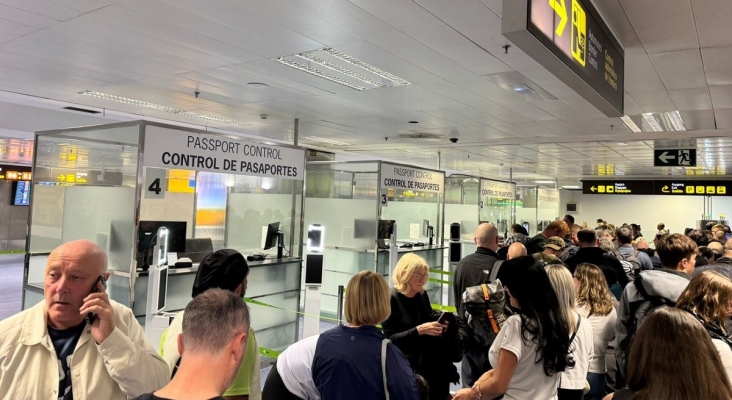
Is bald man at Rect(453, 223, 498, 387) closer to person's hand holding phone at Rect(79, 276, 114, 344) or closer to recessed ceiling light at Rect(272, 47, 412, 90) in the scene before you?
person's hand holding phone at Rect(79, 276, 114, 344)

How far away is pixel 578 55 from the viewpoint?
2635 millimetres

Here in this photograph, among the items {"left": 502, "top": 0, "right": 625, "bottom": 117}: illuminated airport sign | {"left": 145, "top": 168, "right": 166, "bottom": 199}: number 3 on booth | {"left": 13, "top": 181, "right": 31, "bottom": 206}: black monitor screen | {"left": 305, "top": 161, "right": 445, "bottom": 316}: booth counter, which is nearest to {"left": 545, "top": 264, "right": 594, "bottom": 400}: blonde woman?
{"left": 502, "top": 0, "right": 625, "bottom": 117}: illuminated airport sign

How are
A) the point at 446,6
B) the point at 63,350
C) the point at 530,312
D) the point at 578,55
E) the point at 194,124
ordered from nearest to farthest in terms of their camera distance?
the point at 63,350 → the point at 530,312 → the point at 578,55 → the point at 446,6 → the point at 194,124

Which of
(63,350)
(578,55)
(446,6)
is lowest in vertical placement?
(63,350)

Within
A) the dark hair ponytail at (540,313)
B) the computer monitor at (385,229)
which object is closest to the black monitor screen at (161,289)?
the dark hair ponytail at (540,313)

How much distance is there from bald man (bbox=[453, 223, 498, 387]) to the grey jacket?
0.76 m

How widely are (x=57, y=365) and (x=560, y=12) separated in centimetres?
263

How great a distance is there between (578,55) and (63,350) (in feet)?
9.06

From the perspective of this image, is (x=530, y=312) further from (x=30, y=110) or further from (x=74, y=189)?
(x=30, y=110)

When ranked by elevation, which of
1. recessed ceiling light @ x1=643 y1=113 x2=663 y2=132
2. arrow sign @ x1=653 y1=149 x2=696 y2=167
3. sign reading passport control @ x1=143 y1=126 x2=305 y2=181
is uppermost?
recessed ceiling light @ x1=643 y1=113 x2=663 y2=132

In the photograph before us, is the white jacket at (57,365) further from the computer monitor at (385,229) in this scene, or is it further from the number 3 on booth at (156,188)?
the computer monitor at (385,229)

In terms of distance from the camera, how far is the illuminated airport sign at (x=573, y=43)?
6.91 feet

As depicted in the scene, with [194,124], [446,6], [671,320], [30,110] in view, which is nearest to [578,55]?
[446,6]

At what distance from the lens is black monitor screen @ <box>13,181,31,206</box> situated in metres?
14.2
